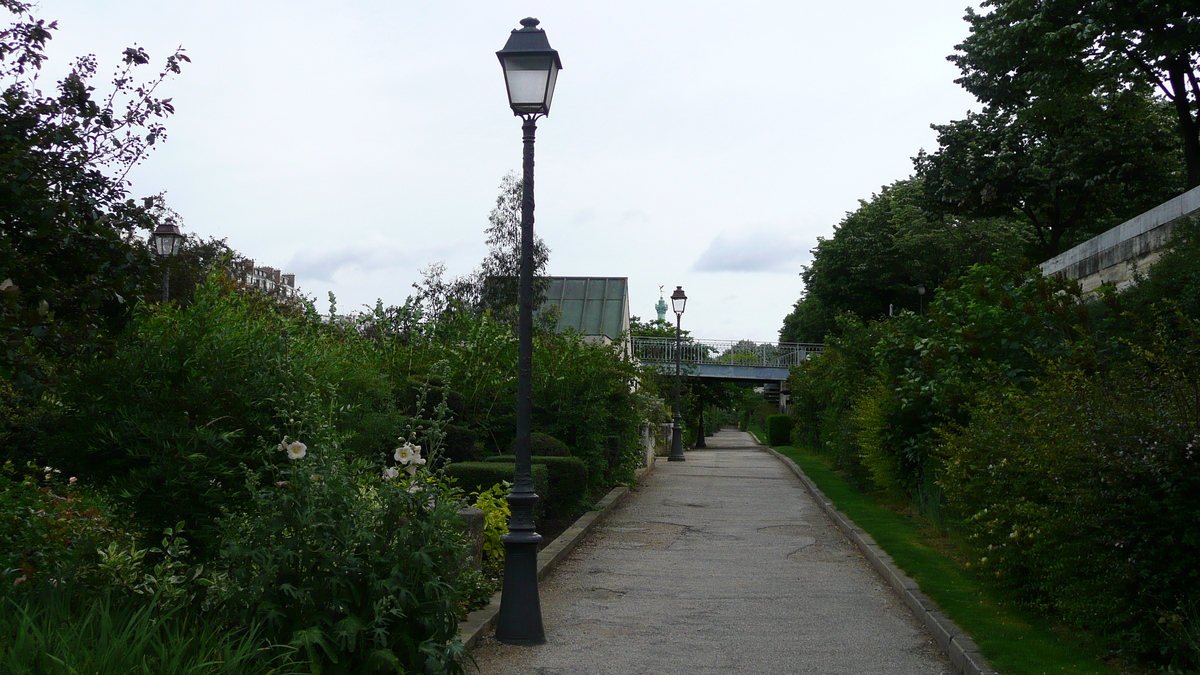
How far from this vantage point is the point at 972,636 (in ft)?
22.1

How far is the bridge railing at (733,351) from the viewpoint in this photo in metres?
53.6

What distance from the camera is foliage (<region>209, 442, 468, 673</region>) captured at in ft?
16.0

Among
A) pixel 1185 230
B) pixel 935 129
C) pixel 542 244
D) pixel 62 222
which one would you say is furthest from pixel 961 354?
pixel 542 244

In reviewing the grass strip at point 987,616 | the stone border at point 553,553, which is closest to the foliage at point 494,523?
the stone border at point 553,553

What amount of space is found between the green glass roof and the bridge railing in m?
3.90

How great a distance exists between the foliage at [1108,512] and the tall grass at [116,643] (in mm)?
4676

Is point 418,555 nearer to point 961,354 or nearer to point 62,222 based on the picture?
point 62,222

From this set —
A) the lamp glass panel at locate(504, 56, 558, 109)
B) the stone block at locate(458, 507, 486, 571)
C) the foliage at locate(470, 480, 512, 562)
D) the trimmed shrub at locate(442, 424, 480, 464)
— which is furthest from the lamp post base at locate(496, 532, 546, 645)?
the trimmed shrub at locate(442, 424, 480, 464)

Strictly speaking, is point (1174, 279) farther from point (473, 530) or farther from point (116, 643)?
point (116, 643)

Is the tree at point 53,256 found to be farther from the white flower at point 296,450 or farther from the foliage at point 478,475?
the foliage at point 478,475

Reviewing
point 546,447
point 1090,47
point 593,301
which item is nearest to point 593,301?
point 593,301

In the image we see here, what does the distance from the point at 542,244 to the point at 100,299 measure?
32.4m

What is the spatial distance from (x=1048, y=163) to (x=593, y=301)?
24288 millimetres

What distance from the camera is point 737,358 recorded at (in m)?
55.8
